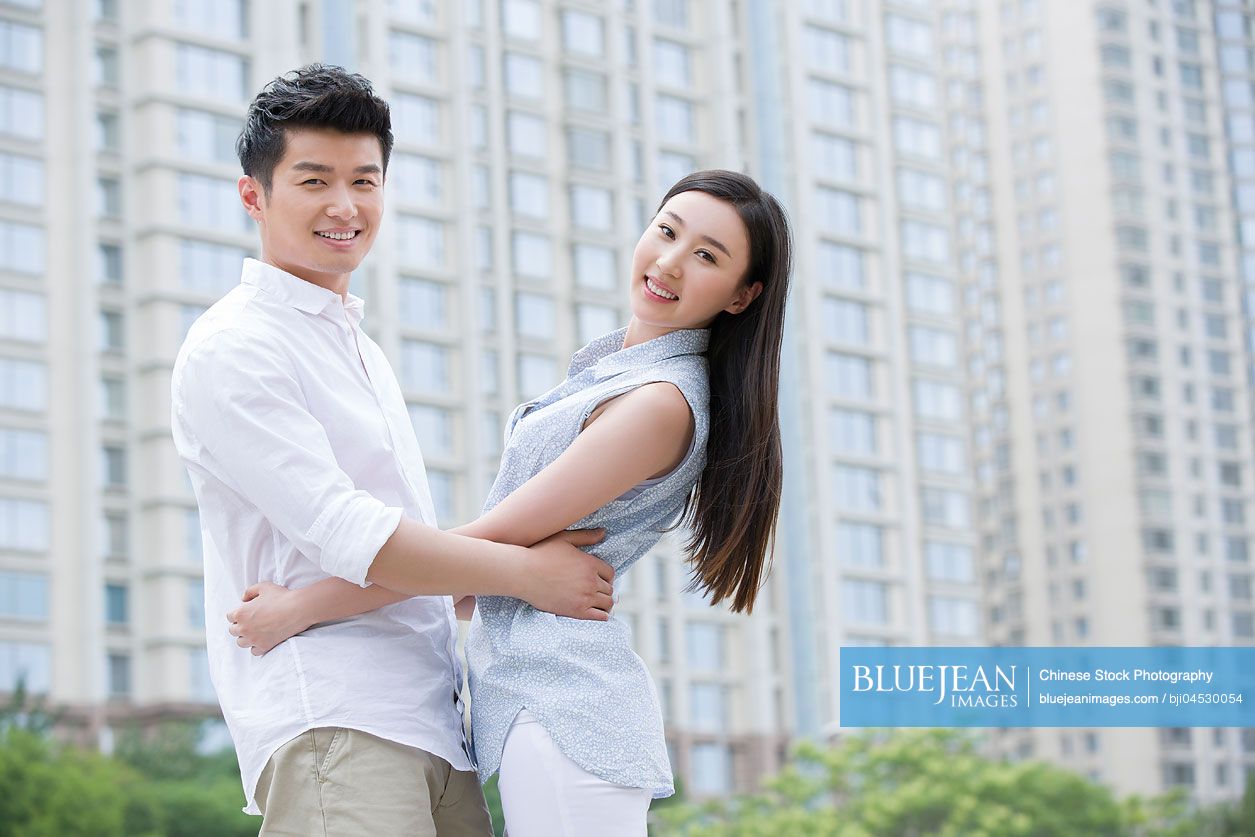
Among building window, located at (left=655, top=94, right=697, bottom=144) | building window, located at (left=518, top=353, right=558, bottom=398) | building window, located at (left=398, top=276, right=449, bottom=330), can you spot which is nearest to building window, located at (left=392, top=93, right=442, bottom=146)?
building window, located at (left=398, top=276, right=449, bottom=330)

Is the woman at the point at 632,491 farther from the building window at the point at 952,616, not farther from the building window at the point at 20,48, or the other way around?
the building window at the point at 952,616

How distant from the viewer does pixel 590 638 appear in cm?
142

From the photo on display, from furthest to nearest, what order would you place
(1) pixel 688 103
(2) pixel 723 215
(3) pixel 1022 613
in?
(3) pixel 1022 613 → (1) pixel 688 103 → (2) pixel 723 215

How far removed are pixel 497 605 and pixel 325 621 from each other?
0.49ft

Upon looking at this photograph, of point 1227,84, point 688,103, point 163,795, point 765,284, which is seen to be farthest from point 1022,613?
point 765,284

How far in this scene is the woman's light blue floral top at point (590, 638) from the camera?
4.58ft

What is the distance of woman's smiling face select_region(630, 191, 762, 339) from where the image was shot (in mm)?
1534

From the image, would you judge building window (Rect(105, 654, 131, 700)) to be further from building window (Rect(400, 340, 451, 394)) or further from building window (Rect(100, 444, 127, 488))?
building window (Rect(400, 340, 451, 394))

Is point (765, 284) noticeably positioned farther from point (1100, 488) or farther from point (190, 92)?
point (1100, 488)

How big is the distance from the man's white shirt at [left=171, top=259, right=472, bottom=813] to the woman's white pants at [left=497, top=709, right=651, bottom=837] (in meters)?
0.07

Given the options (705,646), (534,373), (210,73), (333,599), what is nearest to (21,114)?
(210,73)

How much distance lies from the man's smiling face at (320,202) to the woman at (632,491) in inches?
8.6

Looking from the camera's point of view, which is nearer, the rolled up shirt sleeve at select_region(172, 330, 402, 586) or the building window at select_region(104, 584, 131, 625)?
the rolled up shirt sleeve at select_region(172, 330, 402, 586)

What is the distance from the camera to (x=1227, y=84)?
94.1ft
